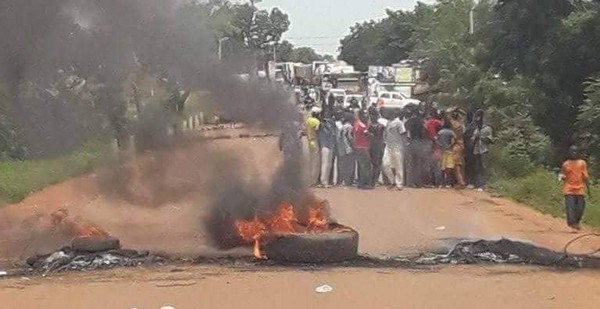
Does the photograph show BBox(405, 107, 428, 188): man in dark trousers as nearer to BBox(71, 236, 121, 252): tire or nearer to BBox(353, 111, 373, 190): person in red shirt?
BBox(353, 111, 373, 190): person in red shirt

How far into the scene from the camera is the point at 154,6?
12.5 m

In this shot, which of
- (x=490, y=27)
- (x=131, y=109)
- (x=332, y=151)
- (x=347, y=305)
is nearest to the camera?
(x=347, y=305)

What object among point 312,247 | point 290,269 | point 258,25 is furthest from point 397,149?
point 290,269

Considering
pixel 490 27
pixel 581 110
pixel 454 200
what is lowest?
pixel 454 200

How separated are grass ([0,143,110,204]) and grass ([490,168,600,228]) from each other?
7.47 meters

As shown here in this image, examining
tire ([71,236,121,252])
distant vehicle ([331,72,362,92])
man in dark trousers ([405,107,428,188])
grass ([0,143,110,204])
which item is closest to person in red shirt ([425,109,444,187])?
man in dark trousers ([405,107,428,188])

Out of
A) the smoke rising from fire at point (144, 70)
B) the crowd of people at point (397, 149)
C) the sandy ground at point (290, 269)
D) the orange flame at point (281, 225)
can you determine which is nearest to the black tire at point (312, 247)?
the orange flame at point (281, 225)

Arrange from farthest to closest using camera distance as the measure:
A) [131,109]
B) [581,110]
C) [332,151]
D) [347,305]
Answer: [332,151] < [581,110] < [131,109] < [347,305]

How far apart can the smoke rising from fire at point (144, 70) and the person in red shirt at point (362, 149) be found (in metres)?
5.44

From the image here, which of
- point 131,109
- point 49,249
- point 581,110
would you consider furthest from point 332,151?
point 49,249

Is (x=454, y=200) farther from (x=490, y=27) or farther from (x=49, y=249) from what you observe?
(x=49, y=249)

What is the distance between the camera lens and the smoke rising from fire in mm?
12328

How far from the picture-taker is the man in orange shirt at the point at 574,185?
43.8 feet

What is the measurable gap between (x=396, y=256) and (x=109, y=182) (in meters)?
4.19
